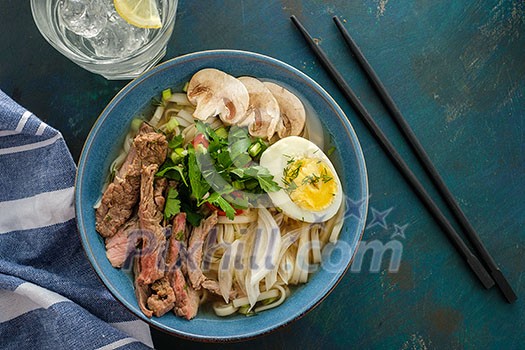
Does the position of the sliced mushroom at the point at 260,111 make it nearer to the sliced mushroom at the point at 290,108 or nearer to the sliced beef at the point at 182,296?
the sliced mushroom at the point at 290,108

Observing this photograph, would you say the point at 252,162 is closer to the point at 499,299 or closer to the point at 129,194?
the point at 129,194

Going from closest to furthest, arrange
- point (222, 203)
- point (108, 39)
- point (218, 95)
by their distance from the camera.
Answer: point (222, 203)
point (218, 95)
point (108, 39)

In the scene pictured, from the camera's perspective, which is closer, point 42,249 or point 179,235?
point 179,235

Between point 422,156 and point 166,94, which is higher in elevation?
point 166,94

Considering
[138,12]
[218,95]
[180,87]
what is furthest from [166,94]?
[138,12]

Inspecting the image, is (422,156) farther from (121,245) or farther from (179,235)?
(121,245)

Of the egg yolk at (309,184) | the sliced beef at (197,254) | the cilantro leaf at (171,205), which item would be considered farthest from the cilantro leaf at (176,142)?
the egg yolk at (309,184)

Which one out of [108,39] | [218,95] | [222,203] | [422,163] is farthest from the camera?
[422,163]
